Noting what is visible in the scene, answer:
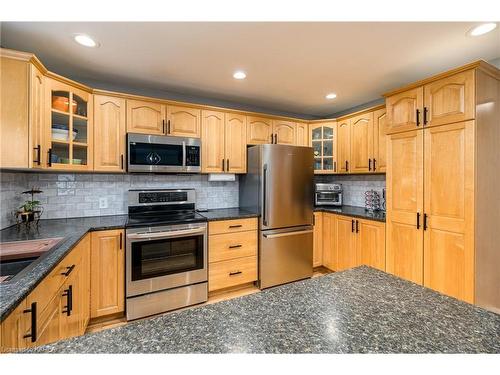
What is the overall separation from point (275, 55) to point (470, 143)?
1707 mm

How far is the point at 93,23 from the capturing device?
1686 millimetres

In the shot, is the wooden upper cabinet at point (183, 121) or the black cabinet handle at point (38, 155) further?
the wooden upper cabinet at point (183, 121)

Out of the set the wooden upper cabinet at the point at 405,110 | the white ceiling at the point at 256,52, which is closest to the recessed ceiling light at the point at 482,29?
the white ceiling at the point at 256,52

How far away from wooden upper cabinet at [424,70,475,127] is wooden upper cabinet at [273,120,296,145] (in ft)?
5.29

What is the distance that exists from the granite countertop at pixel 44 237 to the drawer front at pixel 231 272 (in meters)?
1.06

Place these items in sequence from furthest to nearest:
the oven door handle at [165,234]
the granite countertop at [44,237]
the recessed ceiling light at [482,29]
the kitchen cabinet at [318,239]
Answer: the kitchen cabinet at [318,239] < the oven door handle at [165,234] < the recessed ceiling light at [482,29] < the granite countertop at [44,237]

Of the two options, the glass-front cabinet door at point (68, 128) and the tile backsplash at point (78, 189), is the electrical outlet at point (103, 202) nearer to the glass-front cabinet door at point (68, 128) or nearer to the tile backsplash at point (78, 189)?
the tile backsplash at point (78, 189)

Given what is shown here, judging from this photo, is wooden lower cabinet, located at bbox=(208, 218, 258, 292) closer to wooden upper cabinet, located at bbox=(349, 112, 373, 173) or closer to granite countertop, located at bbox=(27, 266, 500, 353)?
wooden upper cabinet, located at bbox=(349, 112, 373, 173)

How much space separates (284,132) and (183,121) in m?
1.39

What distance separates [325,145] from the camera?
3.61m

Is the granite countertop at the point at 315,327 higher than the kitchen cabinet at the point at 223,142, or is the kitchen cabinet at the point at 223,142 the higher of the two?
the kitchen cabinet at the point at 223,142

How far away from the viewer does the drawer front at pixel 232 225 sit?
103 inches

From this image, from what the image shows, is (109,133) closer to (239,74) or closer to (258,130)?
(239,74)
